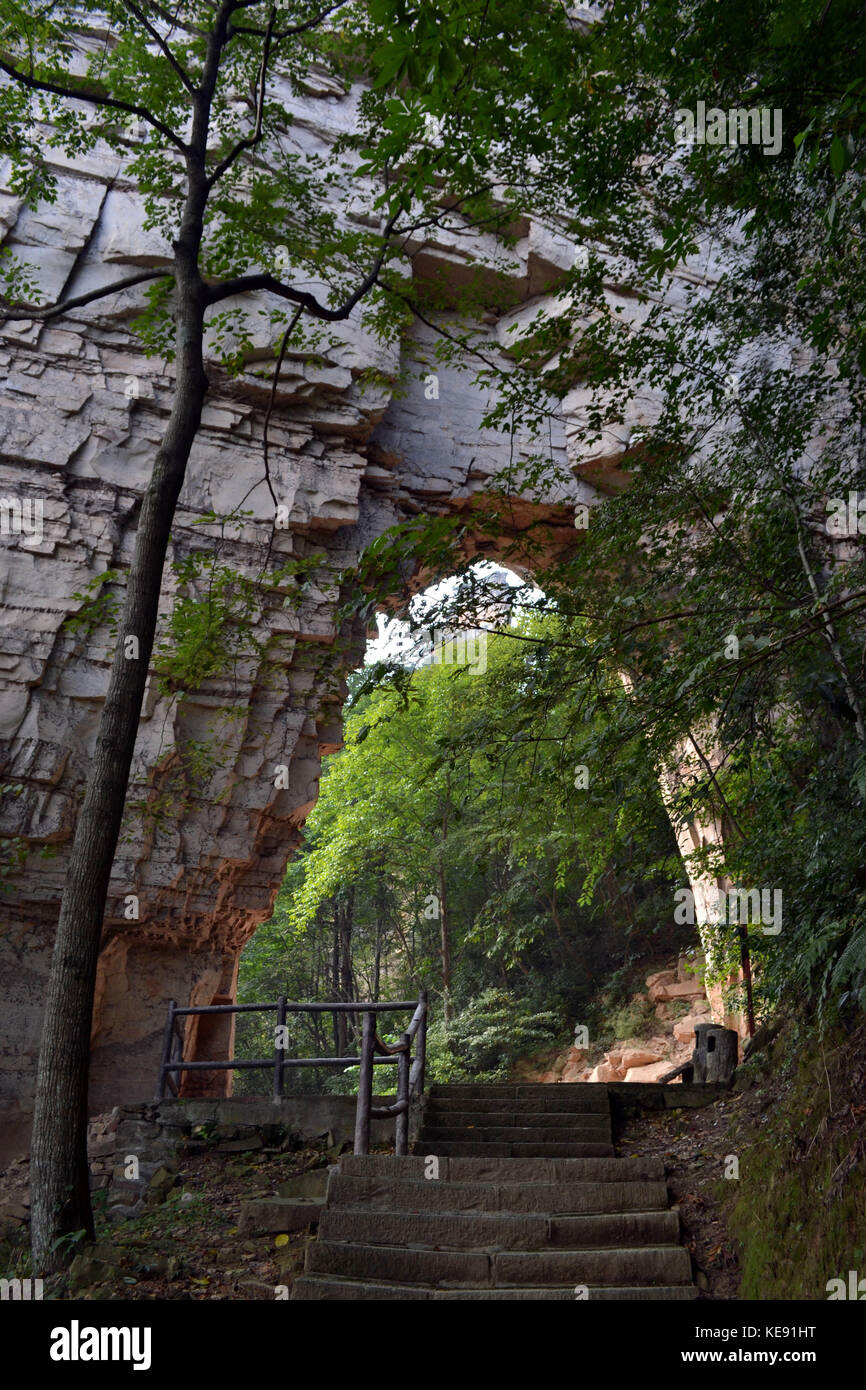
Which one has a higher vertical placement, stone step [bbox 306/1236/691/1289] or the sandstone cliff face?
the sandstone cliff face

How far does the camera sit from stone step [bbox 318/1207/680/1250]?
4.93 m

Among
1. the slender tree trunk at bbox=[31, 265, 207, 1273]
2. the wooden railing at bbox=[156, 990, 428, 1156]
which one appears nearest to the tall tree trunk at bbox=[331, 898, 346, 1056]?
the wooden railing at bbox=[156, 990, 428, 1156]

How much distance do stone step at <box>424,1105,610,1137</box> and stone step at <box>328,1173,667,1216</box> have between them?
4.88 ft

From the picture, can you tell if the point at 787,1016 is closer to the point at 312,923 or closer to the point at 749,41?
the point at 749,41

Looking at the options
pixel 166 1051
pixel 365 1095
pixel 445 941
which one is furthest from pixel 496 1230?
pixel 445 941

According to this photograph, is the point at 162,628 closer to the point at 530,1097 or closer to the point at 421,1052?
the point at 421,1052

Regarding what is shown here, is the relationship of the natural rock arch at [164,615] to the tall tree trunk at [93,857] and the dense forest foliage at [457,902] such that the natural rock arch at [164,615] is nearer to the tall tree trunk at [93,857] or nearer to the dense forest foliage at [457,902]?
the tall tree trunk at [93,857]

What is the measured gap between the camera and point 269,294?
37.5 feet

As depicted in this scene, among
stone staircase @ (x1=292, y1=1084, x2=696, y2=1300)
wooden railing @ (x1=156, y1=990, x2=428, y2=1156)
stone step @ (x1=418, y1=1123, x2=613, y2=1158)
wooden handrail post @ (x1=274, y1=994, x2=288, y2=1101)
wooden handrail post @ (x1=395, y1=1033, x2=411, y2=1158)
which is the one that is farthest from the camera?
wooden handrail post @ (x1=274, y1=994, x2=288, y2=1101)

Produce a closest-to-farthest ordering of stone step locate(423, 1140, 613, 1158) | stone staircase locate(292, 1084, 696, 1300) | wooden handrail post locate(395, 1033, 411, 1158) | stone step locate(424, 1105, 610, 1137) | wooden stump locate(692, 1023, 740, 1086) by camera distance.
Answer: stone staircase locate(292, 1084, 696, 1300), wooden handrail post locate(395, 1033, 411, 1158), stone step locate(423, 1140, 613, 1158), stone step locate(424, 1105, 610, 1137), wooden stump locate(692, 1023, 740, 1086)

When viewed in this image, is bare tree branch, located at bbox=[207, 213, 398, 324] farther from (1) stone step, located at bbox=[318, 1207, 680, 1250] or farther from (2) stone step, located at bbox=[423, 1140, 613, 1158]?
(2) stone step, located at bbox=[423, 1140, 613, 1158]

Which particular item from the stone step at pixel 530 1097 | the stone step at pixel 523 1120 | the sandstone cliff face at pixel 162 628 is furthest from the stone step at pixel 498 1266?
the sandstone cliff face at pixel 162 628
